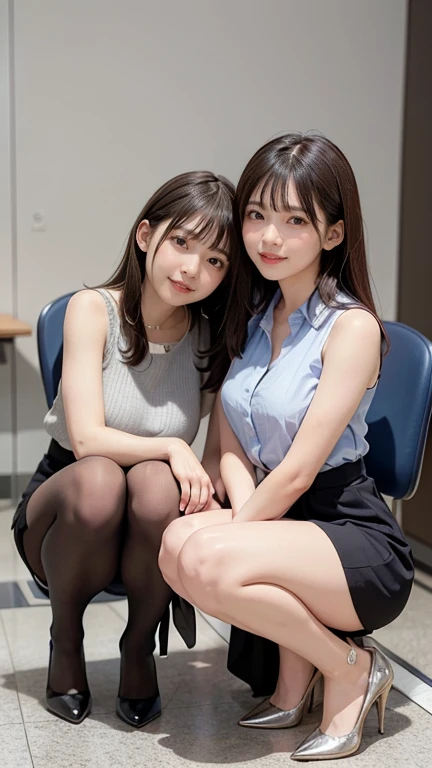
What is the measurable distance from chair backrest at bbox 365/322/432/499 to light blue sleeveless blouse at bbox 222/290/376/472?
6.6 inches

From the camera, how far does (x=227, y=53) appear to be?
411 centimetres

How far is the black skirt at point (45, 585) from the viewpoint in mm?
1982

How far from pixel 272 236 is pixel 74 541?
0.71 m

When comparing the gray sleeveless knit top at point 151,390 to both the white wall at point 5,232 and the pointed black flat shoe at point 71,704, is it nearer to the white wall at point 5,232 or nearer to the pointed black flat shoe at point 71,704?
the pointed black flat shoe at point 71,704

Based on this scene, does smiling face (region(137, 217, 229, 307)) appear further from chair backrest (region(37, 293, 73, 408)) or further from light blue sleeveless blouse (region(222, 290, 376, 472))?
chair backrest (region(37, 293, 73, 408))

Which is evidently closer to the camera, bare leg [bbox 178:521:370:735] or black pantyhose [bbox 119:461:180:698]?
bare leg [bbox 178:521:370:735]

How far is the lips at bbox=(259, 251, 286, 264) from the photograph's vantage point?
194 centimetres

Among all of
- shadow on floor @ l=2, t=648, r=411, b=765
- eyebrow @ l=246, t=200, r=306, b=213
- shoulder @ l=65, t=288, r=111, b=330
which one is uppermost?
eyebrow @ l=246, t=200, r=306, b=213

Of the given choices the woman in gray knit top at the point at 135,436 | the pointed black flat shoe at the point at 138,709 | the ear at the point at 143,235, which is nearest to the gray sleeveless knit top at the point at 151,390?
the woman in gray knit top at the point at 135,436

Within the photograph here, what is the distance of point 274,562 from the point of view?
1.81m

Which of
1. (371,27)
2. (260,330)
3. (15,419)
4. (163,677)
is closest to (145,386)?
(260,330)

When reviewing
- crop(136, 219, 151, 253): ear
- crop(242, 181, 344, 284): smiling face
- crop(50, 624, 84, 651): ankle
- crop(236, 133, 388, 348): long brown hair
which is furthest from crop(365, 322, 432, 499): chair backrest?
crop(50, 624, 84, 651): ankle

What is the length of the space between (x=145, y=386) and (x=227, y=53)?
242cm

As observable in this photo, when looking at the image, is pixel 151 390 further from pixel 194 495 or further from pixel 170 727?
pixel 170 727
